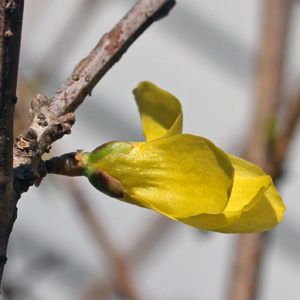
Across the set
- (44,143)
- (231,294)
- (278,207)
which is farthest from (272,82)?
(44,143)

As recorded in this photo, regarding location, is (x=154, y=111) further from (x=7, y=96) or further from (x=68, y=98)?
(x=7, y=96)

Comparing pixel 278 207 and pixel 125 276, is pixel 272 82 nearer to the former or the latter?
pixel 125 276

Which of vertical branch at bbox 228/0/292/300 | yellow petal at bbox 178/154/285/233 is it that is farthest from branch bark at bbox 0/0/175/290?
vertical branch at bbox 228/0/292/300

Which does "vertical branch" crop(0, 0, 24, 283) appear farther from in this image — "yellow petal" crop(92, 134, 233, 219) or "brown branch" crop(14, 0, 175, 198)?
"yellow petal" crop(92, 134, 233, 219)

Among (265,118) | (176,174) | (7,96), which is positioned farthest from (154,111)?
(265,118)

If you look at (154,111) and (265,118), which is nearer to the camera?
(154,111)

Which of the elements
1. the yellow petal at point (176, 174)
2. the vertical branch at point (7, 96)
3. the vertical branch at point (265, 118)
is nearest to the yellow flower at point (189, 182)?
the yellow petal at point (176, 174)
